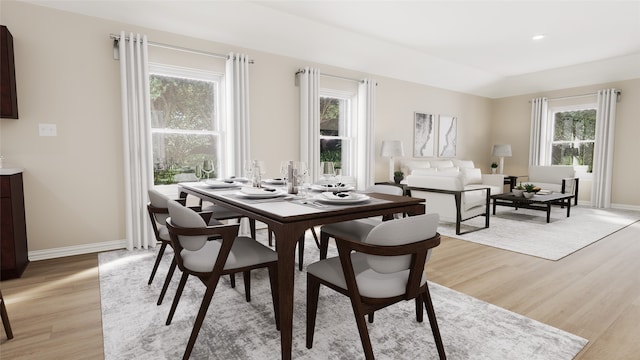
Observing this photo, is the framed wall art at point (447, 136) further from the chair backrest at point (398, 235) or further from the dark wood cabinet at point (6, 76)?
the dark wood cabinet at point (6, 76)

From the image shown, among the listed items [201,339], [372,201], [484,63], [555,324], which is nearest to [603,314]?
[555,324]

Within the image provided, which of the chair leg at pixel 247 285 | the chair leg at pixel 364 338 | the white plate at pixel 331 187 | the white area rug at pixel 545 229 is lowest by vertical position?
the white area rug at pixel 545 229

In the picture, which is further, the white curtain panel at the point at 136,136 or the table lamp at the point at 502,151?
the table lamp at the point at 502,151

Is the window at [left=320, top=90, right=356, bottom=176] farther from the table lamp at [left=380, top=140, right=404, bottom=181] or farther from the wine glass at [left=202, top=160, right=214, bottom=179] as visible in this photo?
the wine glass at [left=202, top=160, right=214, bottom=179]

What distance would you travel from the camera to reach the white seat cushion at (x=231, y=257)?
5.98 ft

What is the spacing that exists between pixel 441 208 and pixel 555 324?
260cm

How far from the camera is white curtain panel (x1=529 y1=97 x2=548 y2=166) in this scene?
295 inches

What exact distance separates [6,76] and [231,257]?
2.88m

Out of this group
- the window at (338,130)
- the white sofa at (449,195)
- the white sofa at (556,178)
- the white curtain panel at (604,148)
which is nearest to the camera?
the white sofa at (449,195)

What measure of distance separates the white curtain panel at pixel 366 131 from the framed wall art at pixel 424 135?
4.73ft

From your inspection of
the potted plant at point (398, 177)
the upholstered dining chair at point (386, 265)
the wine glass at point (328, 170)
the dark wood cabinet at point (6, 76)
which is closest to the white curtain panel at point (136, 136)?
the dark wood cabinet at point (6, 76)

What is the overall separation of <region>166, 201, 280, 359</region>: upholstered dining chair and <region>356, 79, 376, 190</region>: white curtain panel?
396 centimetres

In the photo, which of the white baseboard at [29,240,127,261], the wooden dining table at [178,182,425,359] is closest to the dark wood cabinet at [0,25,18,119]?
the white baseboard at [29,240,127,261]

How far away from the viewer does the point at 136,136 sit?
3.68m
